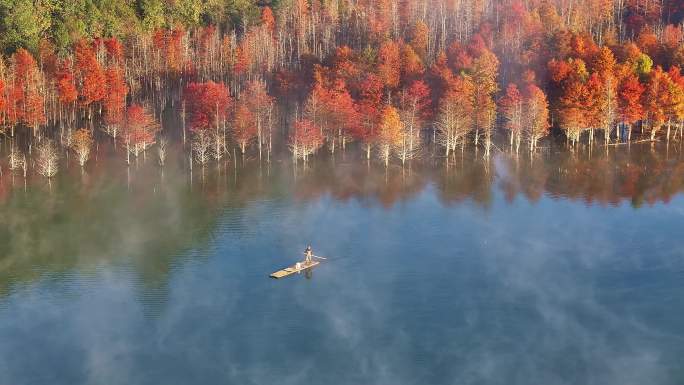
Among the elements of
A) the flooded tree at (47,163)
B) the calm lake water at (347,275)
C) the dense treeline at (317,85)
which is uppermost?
the dense treeline at (317,85)

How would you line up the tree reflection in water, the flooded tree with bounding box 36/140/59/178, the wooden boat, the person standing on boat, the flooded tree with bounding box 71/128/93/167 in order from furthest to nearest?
the flooded tree with bounding box 71/128/93/167 < the flooded tree with bounding box 36/140/59/178 < the tree reflection in water < the person standing on boat < the wooden boat

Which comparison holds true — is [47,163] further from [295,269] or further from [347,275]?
[347,275]

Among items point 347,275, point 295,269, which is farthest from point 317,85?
point 347,275

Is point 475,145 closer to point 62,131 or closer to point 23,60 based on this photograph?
point 62,131

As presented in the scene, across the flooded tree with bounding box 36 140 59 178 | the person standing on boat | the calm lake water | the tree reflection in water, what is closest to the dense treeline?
the flooded tree with bounding box 36 140 59 178

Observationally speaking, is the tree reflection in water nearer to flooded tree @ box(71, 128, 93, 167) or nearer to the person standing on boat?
flooded tree @ box(71, 128, 93, 167)

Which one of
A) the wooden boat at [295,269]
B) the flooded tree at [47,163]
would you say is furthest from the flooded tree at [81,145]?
the wooden boat at [295,269]

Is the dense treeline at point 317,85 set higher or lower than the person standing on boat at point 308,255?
higher

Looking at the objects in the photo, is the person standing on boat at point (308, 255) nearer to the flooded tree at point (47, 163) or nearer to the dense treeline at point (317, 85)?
the dense treeline at point (317, 85)
